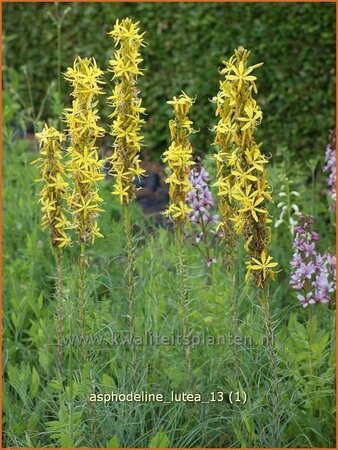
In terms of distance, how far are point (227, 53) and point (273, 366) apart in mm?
4118

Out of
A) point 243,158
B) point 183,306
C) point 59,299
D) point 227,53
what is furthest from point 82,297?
point 227,53

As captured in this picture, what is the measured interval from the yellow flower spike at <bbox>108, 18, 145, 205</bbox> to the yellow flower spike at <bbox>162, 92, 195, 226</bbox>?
0.12m

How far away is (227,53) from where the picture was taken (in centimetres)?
716

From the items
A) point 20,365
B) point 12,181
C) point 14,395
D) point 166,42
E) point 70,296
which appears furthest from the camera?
point 166,42

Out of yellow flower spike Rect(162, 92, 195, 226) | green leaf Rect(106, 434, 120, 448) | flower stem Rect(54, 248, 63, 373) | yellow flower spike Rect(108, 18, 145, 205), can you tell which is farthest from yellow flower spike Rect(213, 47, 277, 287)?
green leaf Rect(106, 434, 120, 448)

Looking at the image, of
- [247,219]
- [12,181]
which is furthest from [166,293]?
[12,181]

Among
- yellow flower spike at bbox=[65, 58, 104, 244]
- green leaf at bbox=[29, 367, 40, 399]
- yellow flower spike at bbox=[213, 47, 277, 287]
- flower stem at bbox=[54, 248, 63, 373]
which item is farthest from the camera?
green leaf at bbox=[29, 367, 40, 399]

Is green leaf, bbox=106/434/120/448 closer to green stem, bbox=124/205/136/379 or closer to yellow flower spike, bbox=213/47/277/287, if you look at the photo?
green stem, bbox=124/205/136/379

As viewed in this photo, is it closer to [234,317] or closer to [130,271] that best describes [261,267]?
[234,317]

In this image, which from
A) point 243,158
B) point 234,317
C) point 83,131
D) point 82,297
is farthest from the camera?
point 234,317

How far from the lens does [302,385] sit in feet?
13.1

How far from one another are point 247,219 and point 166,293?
141 cm

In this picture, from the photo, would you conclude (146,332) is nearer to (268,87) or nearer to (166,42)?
(268,87)

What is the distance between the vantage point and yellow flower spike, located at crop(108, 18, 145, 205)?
3.32 m
